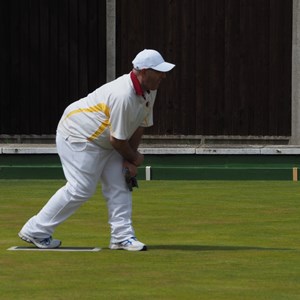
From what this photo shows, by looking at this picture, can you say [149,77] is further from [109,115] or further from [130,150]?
[130,150]

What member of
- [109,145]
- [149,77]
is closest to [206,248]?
[109,145]

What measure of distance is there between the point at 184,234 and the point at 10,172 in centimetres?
668

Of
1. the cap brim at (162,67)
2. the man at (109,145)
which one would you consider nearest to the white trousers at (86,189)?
the man at (109,145)

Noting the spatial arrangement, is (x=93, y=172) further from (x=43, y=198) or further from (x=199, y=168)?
(x=199, y=168)

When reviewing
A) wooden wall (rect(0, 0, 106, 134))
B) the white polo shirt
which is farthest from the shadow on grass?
wooden wall (rect(0, 0, 106, 134))

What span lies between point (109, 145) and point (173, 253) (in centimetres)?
82

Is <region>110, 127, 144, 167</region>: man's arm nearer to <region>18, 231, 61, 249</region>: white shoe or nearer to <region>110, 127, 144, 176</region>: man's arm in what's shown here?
<region>110, 127, 144, 176</region>: man's arm

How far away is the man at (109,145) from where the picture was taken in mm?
8922

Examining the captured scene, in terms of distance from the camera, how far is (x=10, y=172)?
16922 mm

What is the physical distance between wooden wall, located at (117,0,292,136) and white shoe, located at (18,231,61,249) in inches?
384

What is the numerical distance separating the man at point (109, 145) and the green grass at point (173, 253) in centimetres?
21

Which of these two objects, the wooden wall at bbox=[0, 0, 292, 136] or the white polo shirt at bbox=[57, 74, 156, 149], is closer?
the white polo shirt at bbox=[57, 74, 156, 149]

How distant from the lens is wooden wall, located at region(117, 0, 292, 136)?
18828 mm

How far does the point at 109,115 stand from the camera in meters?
9.02
